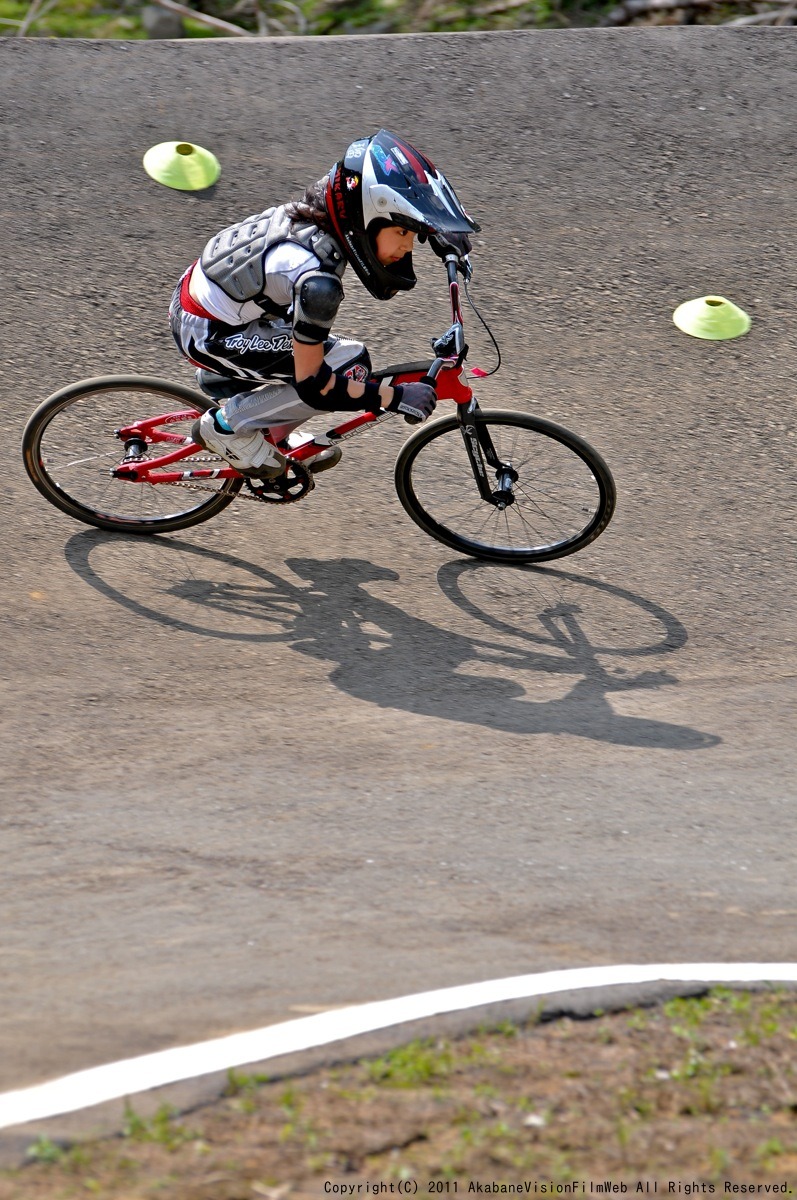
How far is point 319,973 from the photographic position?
152 inches

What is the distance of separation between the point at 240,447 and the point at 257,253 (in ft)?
3.16

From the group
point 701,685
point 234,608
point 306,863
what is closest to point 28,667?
point 234,608

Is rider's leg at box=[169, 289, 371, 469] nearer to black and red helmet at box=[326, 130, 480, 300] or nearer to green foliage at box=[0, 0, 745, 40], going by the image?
black and red helmet at box=[326, 130, 480, 300]

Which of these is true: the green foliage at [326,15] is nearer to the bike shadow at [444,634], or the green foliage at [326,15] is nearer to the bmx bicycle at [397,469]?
the bmx bicycle at [397,469]

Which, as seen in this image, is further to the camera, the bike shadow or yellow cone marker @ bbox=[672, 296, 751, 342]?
yellow cone marker @ bbox=[672, 296, 751, 342]

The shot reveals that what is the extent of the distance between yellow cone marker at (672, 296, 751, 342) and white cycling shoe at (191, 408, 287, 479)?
3617 millimetres

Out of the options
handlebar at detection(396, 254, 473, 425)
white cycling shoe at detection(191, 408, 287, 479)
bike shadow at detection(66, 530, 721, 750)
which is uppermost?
handlebar at detection(396, 254, 473, 425)

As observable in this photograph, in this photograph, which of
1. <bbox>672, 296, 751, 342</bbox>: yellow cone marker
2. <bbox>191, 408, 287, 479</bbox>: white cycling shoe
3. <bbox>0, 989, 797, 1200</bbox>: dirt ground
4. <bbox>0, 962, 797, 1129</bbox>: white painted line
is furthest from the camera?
<bbox>672, 296, 751, 342</bbox>: yellow cone marker

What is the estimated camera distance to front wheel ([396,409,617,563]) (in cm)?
581

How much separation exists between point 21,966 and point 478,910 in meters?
1.63

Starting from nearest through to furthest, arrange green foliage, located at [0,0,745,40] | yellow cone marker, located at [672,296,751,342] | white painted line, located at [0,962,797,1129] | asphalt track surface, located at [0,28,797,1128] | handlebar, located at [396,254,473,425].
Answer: white painted line, located at [0,962,797,1129] → asphalt track surface, located at [0,28,797,1128] → handlebar, located at [396,254,473,425] → yellow cone marker, located at [672,296,751,342] → green foliage, located at [0,0,745,40]

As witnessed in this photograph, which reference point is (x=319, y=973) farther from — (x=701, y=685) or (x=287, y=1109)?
(x=701, y=685)

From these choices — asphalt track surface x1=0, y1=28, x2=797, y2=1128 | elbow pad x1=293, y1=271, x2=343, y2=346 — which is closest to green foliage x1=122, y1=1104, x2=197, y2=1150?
asphalt track surface x1=0, y1=28, x2=797, y2=1128

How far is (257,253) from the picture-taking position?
5227 millimetres
